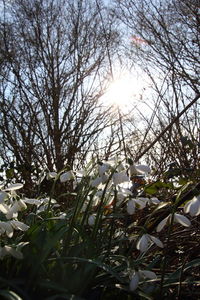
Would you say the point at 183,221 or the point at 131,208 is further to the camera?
the point at 131,208

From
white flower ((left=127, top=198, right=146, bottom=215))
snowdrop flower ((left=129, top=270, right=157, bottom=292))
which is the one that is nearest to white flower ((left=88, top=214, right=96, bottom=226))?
white flower ((left=127, top=198, right=146, bottom=215))

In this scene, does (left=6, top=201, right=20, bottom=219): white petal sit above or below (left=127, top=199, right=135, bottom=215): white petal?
above

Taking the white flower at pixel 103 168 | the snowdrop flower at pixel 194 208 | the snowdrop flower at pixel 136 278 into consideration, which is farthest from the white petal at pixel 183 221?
the white flower at pixel 103 168

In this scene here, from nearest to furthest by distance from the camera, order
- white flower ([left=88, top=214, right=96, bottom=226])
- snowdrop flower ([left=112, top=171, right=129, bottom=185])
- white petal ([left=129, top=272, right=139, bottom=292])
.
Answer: white petal ([left=129, top=272, right=139, bottom=292]), snowdrop flower ([left=112, top=171, right=129, bottom=185]), white flower ([left=88, top=214, right=96, bottom=226])

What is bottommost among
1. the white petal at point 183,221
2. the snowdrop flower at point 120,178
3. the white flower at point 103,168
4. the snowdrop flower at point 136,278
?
the snowdrop flower at point 136,278

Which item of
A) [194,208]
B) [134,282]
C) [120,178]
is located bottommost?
[134,282]

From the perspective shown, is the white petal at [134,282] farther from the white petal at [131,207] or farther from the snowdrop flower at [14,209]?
the snowdrop flower at [14,209]

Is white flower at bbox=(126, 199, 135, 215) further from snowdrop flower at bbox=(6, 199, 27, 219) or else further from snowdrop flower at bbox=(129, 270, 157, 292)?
snowdrop flower at bbox=(6, 199, 27, 219)

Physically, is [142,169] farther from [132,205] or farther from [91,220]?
[91,220]

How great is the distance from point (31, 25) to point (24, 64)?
604 mm

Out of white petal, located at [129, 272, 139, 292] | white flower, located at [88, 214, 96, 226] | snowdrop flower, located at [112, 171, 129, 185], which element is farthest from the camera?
white flower, located at [88, 214, 96, 226]

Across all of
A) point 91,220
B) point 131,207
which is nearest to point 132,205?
point 131,207

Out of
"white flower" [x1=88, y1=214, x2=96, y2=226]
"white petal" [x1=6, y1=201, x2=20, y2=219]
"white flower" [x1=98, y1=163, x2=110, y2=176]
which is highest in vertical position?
"white flower" [x1=98, y1=163, x2=110, y2=176]

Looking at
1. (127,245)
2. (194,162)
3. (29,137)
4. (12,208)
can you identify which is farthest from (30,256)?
(29,137)
